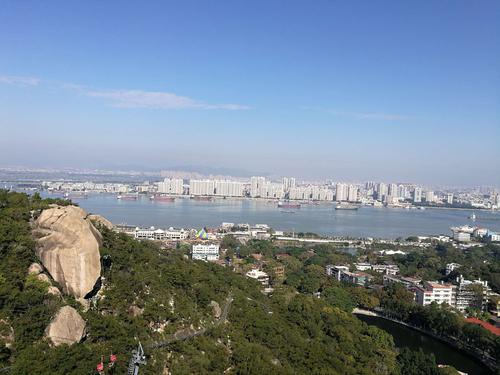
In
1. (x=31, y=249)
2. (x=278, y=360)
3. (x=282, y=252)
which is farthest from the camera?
(x=282, y=252)

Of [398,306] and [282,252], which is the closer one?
[398,306]

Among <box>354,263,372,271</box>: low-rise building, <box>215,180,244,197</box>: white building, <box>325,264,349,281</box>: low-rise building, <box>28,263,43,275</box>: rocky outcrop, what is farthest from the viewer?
<box>215,180,244,197</box>: white building

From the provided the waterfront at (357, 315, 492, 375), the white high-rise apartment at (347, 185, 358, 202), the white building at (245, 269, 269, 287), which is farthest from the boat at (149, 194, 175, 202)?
the waterfront at (357, 315, 492, 375)

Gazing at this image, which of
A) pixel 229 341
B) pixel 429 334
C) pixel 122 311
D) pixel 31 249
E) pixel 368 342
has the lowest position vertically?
pixel 429 334

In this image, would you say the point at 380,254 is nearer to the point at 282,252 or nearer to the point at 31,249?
Result: the point at 282,252

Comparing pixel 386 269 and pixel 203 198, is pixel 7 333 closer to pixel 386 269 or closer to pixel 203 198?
pixel 386 269

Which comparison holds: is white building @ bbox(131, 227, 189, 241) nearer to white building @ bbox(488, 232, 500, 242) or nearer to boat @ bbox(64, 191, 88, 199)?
white building @ bbox(488, 232, 500, 242)

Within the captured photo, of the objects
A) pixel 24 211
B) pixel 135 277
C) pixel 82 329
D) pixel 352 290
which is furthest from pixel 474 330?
pixel 24 211
